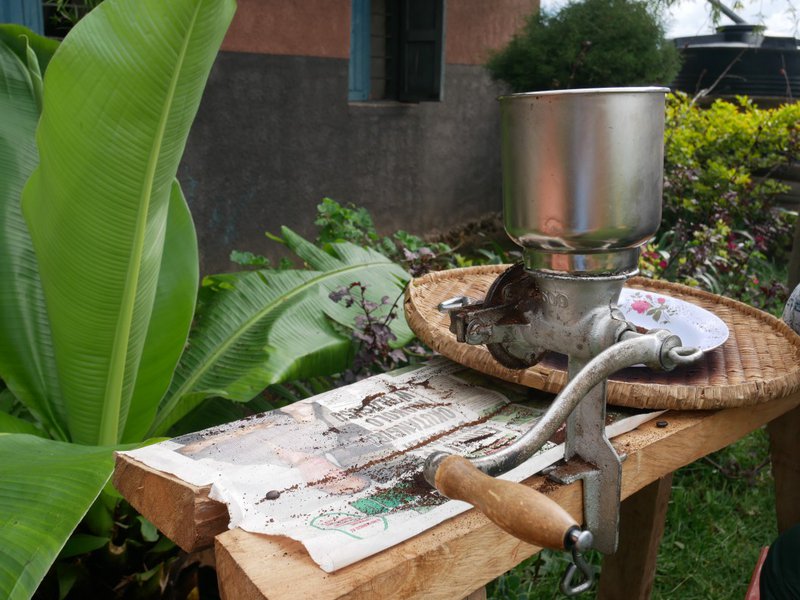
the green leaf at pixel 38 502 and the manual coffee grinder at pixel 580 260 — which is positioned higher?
the manual coffee grinder at pixel 580 260

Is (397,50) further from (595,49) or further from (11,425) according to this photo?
(11,425)

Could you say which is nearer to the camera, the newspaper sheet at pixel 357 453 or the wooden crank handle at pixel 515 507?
the wooden crank handle at pixel 515 507

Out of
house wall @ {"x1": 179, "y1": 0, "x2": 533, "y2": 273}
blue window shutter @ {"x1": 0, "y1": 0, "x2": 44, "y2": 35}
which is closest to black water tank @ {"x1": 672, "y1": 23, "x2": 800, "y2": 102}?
house wall @ {"x1": 179, "y1": 0, "x2": 533, "y2": 273}

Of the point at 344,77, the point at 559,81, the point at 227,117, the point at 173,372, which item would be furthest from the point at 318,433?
the point at 559,81

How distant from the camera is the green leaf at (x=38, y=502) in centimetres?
90

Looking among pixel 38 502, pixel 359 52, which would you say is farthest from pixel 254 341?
pixel 359 52

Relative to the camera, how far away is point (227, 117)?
413 cm

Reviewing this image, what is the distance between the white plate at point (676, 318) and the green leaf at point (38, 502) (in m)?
0.87

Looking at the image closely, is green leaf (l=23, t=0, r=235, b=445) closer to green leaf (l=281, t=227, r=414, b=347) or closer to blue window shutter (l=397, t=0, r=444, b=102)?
green leaf (l=281, t=227, r=414, b=347)

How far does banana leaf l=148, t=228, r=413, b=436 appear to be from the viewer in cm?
164

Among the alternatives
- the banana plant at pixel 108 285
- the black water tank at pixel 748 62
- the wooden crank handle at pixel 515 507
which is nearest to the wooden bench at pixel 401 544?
the wooden crank handle at pixel 515 507

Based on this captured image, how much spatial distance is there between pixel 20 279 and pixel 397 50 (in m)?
4.07

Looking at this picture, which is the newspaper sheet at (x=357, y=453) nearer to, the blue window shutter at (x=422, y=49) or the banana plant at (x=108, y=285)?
the banana plant at (x=108, y=285)

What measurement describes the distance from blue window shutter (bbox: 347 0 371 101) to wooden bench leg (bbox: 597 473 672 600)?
163 inches
